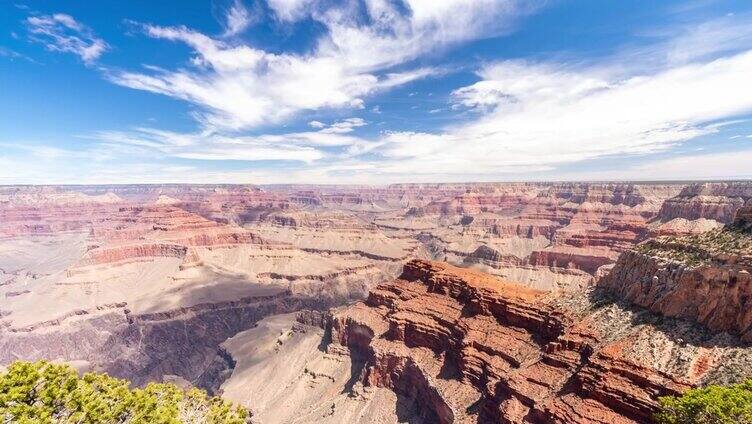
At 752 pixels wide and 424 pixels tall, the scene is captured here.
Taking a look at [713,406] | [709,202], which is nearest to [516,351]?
[713,406]

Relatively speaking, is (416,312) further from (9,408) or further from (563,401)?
(9,408)

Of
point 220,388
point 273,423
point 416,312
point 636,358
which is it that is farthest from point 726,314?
point 220,388

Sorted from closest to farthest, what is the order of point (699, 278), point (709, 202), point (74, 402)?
point (74, 402) < point (699, 278) < point (709, 202)

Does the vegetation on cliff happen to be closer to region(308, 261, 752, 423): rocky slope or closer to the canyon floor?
region(308, 261, 752, 423): rocky slope

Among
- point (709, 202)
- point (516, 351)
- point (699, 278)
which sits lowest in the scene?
point (516, 351)

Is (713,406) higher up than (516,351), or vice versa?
(713,406)

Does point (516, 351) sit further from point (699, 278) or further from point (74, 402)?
point (74, 402)
